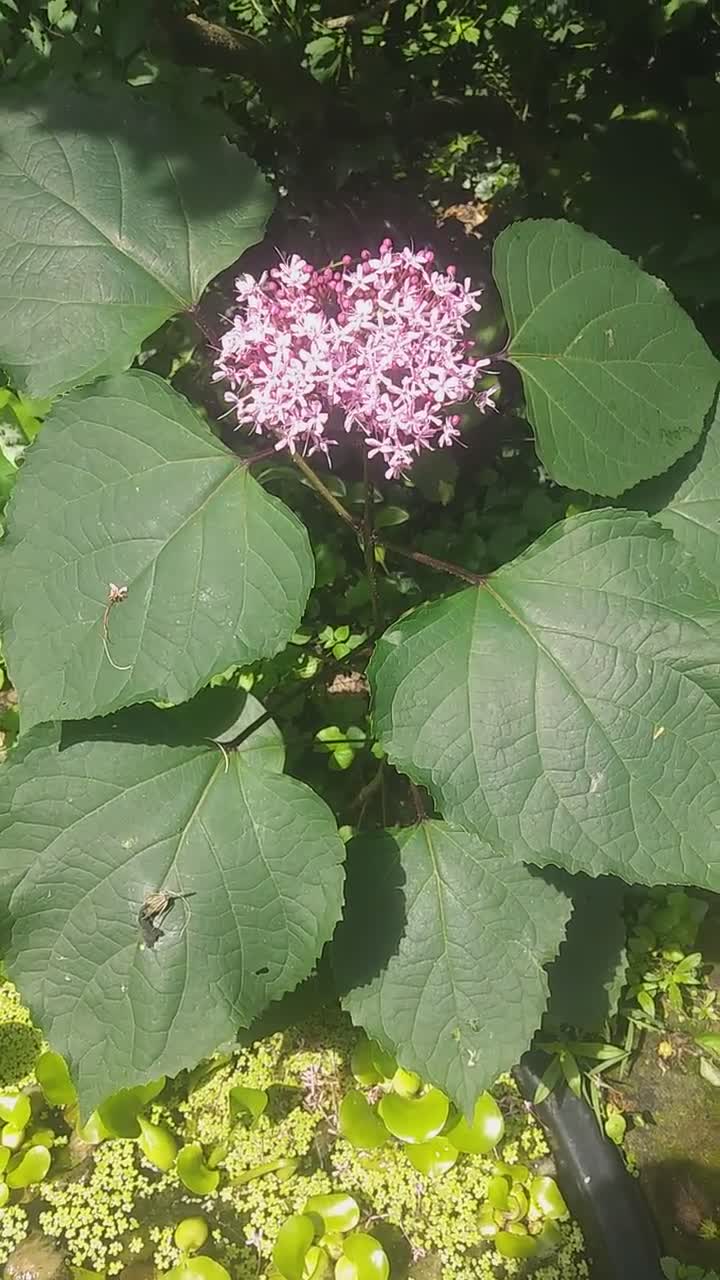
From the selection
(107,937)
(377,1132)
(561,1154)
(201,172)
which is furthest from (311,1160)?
(201,172)

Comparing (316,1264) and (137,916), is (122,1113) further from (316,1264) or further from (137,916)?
(137,916)

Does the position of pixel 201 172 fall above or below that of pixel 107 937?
above

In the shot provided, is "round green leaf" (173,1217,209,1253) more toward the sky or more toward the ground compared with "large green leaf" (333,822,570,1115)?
more toward the ground

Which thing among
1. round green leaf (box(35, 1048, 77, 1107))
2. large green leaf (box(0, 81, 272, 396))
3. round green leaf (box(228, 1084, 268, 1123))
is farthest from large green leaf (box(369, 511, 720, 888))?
round green leaf (box(35, 1048, 77, 1107))

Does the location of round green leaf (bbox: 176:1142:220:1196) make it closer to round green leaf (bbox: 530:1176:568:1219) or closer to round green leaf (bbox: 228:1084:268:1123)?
round green leaf (bbox: 228:1084:268:1123)

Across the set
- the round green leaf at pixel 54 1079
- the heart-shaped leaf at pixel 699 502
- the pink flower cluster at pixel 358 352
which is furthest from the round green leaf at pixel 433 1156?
the pink flower cluster at pixel 358 352

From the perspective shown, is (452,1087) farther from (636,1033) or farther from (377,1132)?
(636,1033)

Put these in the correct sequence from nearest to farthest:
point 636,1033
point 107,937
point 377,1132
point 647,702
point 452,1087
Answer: point 647,702 → point 107,937 → point 452,1087 → point 377,1132 → point 636,1033
